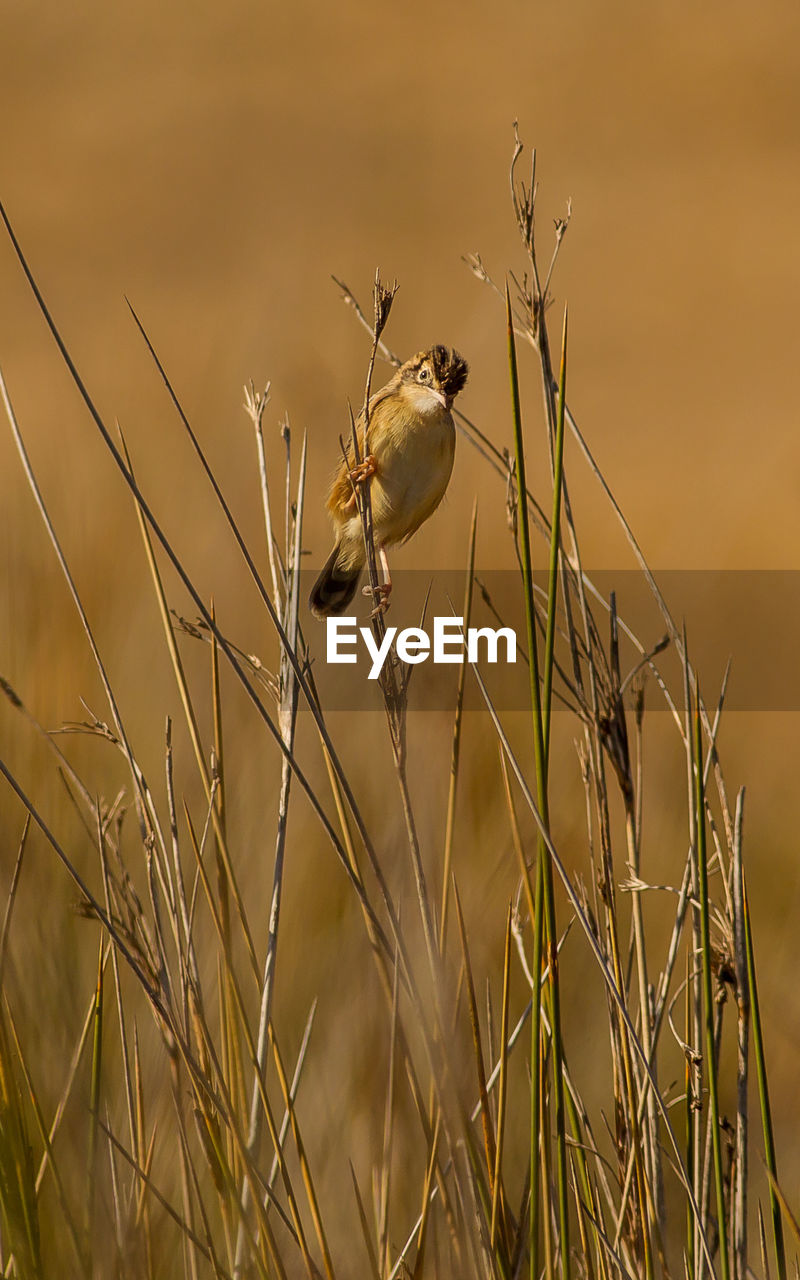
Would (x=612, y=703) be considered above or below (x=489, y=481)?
below

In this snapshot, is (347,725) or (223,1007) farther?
(347,725)

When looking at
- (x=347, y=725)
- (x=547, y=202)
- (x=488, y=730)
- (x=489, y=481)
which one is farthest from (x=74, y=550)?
(x=547, y=202)

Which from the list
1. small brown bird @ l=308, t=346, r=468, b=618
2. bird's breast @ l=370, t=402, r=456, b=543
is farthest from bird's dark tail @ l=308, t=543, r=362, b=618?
bird's breast @ l=370, t=402, r=456, b=543

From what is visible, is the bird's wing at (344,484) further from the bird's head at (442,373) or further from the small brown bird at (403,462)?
the bird's head at (442,373)

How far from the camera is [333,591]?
11.4 feet

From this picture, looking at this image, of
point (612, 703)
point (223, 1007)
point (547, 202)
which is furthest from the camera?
point (547, 202)

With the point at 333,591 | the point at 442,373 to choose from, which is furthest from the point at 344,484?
the point at 442,373

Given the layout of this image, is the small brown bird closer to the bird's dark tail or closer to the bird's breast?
the bird's breast

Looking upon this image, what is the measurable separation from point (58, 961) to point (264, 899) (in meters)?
0.77

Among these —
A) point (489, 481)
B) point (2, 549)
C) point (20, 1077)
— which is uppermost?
point (489, 481)

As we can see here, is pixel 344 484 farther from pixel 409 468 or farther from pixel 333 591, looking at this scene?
pixel 333 591

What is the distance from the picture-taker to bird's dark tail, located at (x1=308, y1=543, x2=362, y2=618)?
133 inches

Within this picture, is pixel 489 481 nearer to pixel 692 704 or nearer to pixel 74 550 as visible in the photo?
pixel 74 550

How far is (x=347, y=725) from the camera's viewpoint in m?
3.53
